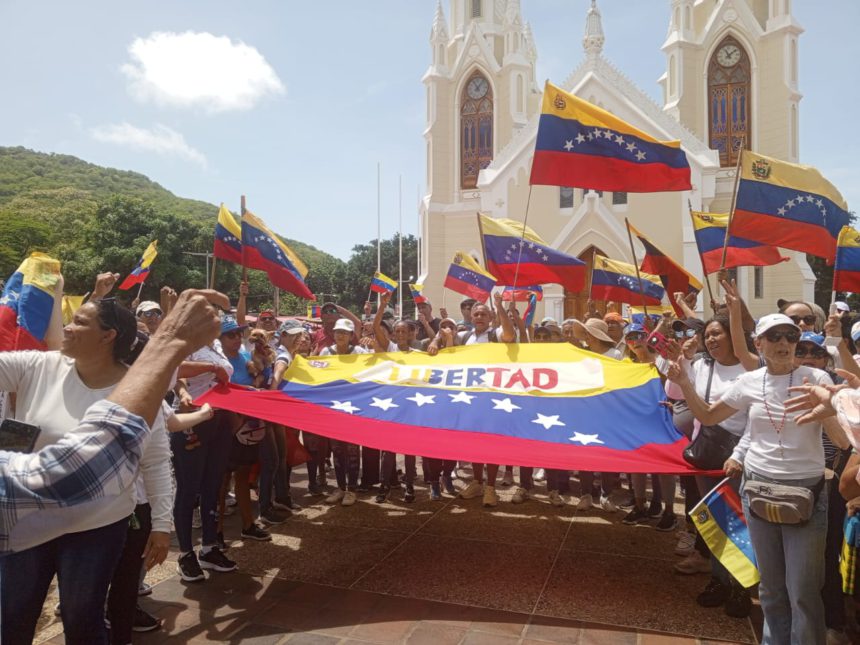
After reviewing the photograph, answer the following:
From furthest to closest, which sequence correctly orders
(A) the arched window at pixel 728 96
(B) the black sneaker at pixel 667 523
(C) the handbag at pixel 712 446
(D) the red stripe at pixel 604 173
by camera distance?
(A) the arched window at pixel 728 96 < (D) the red stripe at pixel 604 173 < (B) the black sneaker at pixel 667 523 < (C) the handbag at pixel 712 446

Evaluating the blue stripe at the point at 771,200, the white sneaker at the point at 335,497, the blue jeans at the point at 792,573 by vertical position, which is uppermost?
the blue stripe at the point at 771,200

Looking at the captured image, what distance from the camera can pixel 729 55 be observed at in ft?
105

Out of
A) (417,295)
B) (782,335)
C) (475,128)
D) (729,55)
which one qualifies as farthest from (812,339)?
(729,55)

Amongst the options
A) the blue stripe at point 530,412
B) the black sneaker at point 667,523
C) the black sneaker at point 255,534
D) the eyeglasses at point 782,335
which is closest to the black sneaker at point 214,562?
the black sneaker at point 255,534

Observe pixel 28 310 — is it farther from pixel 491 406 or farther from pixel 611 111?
pixel 611 111

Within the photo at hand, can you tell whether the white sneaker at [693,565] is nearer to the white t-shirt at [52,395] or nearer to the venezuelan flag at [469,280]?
the white t-shirt at [52,395]

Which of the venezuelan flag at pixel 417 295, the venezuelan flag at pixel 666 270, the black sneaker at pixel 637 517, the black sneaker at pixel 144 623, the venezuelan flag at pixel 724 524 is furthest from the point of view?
the venezuelan flag at pixel 417 295

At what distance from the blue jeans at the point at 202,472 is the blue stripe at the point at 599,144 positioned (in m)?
4.86

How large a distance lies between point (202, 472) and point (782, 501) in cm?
416

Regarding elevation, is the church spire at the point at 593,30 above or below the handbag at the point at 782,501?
above

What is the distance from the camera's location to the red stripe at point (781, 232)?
678 cm

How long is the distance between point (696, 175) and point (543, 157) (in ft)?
77.2

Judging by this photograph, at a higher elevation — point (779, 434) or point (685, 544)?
point (779, 434)

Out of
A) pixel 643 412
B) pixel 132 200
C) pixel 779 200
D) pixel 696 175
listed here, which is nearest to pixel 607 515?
pixel 643 412
